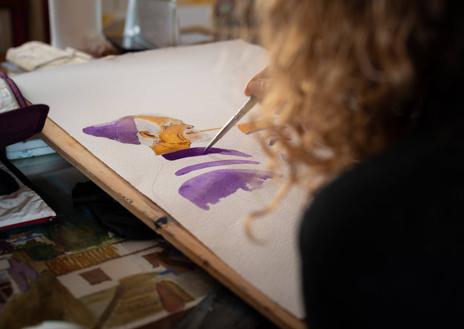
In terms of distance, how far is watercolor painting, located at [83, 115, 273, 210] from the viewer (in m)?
0.90

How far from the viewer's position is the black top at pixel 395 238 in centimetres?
49

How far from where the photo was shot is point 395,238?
0.51 metres

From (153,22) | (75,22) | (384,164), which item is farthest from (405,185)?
(75,22)

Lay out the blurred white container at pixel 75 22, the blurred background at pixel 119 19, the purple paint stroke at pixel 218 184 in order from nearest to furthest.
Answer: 1. the purple paint stroke at pixel 218 184
2. the blurred background at pixel 119 19
3. the blurred white container at pixel 75 22

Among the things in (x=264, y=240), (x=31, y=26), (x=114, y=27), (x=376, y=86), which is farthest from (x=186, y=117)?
(x=31, y=26)

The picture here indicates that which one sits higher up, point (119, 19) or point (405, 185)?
point (405, 185)

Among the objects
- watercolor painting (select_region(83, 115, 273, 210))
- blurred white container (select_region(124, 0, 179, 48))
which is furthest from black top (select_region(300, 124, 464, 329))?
blurred white container (select_region(124, 0, 179, 48))

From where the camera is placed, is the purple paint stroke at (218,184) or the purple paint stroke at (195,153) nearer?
the purple paint stroke at (218,184)

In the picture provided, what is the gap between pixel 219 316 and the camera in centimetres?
75

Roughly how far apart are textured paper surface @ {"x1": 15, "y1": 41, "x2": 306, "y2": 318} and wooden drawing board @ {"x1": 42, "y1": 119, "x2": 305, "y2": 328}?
11mm

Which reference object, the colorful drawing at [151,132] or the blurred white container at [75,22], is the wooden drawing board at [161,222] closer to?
the colorful drawing at [151,132]

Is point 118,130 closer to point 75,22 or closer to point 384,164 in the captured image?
point 384,164

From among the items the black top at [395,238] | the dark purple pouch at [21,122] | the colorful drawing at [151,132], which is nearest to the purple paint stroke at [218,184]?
the colorful drawing at [151,132]

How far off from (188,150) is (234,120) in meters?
0.10
